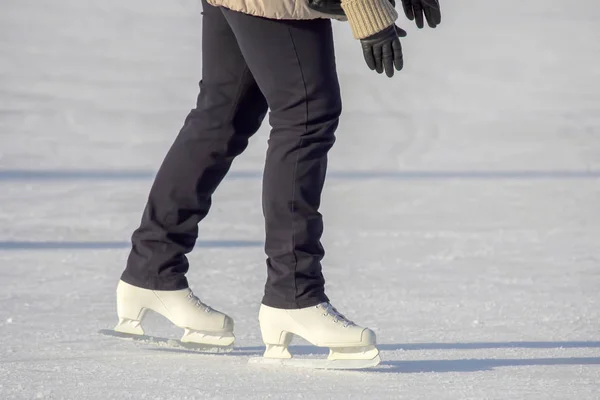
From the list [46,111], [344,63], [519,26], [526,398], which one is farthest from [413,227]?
[519,26]

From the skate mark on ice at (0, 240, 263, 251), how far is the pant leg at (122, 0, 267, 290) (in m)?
1.69

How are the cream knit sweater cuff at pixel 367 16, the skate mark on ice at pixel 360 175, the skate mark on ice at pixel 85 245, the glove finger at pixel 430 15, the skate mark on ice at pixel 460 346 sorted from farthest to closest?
the skate mark on ice at pixel 360 175
the skate mark on ice at pixel 85 245
the skate mark on ice at pixel 460 346
the glove finger at pixel 430 15
the cream knit sweater cuff at pixel 367 16

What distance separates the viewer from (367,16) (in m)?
2.92

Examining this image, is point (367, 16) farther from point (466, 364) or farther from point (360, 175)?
point (360, 175)

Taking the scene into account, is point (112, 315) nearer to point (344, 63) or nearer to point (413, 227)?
point (413, 227)

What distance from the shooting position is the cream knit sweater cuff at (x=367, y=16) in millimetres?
2908

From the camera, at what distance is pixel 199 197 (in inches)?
127

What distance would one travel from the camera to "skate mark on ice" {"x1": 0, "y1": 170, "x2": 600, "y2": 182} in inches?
260

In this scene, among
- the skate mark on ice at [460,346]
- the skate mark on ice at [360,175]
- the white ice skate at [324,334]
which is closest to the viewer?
the white ice skate at [324,334]

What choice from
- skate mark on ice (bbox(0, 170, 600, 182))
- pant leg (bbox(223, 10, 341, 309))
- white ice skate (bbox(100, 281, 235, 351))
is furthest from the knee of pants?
skate mark on ice (bbox(0, 170, 600, 182))

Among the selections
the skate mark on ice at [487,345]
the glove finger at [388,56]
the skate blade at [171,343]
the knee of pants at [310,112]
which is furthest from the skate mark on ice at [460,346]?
the glove finger at [388,56]

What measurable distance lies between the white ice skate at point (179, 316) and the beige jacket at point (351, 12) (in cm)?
67

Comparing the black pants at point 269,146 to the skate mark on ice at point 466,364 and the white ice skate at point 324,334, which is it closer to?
the white ice skate at point 324,334

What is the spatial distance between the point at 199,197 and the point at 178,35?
10.9m
